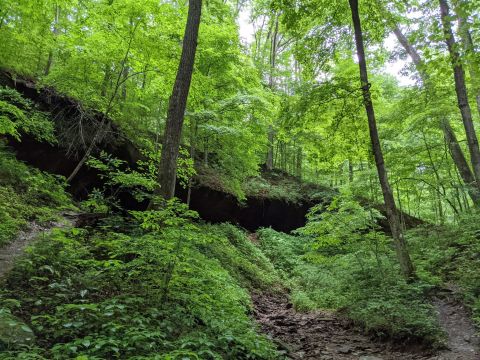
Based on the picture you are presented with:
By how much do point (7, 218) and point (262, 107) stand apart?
8053 mm

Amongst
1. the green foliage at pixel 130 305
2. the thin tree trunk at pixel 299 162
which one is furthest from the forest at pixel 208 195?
the thin tree trunk at pixel 299 162

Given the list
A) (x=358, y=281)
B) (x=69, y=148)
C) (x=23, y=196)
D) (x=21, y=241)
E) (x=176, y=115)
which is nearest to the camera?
(x=21, y=241)

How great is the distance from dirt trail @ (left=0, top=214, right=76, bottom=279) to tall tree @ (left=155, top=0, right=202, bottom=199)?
7.71 ft

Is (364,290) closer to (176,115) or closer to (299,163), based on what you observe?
(176,115)

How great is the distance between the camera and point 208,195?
42.8ft

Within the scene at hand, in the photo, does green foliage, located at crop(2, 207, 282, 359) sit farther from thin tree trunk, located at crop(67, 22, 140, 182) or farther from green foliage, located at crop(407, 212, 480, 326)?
green foliage, located at crop(407, 212, 480, 326)

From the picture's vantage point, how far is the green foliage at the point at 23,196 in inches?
248

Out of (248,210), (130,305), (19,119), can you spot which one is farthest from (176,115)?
(248,210)

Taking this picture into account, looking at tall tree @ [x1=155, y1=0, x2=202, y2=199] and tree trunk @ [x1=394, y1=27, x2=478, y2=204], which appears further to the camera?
tree trunk @ [x1=394, y1=27, x2=478, y2=204]

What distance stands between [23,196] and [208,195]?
6.71 metres

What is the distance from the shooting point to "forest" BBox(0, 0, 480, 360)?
454 centimetres

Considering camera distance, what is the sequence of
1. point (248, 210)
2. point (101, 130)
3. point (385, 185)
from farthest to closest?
point (248, 210), point (101, 130), point (385, 185)

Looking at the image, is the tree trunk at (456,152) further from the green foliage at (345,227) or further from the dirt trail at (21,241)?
the dirt trail at (21,241)

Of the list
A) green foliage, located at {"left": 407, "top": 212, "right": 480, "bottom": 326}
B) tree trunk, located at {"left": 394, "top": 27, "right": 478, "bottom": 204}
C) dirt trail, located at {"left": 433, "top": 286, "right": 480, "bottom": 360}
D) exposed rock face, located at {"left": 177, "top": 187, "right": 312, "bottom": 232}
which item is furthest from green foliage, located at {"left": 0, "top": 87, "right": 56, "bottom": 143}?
tree trunk, located at {"left": 394, "top": 27, "right": 478, "bottom": 204}
